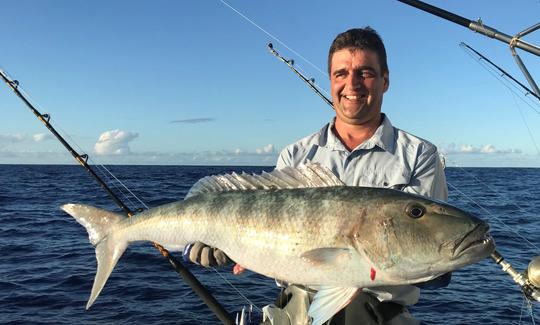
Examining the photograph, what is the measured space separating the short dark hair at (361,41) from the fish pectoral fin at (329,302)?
7.25 feet

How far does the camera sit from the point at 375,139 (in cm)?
420

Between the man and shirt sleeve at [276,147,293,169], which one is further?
shirt sleeve at [276,147,293,169]

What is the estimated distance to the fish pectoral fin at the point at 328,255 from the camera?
10.3 ft

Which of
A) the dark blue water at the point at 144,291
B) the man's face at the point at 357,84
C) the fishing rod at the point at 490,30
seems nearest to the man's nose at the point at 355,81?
the man's face at the point at 357,84

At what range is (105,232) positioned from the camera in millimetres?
4434

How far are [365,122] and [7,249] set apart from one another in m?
14.6

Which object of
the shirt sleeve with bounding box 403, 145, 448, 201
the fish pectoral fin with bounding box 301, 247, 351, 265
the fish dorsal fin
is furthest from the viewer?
the shirt sleeve with bounding box 403, 145, 448, 201

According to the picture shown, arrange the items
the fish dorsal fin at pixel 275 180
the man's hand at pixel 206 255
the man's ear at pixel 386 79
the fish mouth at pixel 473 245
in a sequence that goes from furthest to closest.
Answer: the man's ear at pixel 386 79 < the man's hand at pixel 206 255 < the fish dorsal fin at pixel 275 180 < the fish mouth at pixel 473 245

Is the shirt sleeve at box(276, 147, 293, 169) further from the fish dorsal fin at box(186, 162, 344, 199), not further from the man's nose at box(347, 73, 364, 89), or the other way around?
the man's nose at box(347, 73, 364, 89)

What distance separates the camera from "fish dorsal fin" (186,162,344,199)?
363 centimetres

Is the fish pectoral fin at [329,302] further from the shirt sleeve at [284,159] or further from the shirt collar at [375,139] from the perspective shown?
the shirt sleeve at [284,159]

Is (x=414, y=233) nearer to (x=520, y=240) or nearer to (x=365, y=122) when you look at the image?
(x=365, y=122)

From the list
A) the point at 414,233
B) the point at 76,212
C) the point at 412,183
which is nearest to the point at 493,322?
the point at 412,183

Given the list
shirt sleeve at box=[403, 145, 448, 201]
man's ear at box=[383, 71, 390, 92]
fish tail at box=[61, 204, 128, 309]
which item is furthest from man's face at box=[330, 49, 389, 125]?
fish tail at box=[61, 204, 128, 309]
